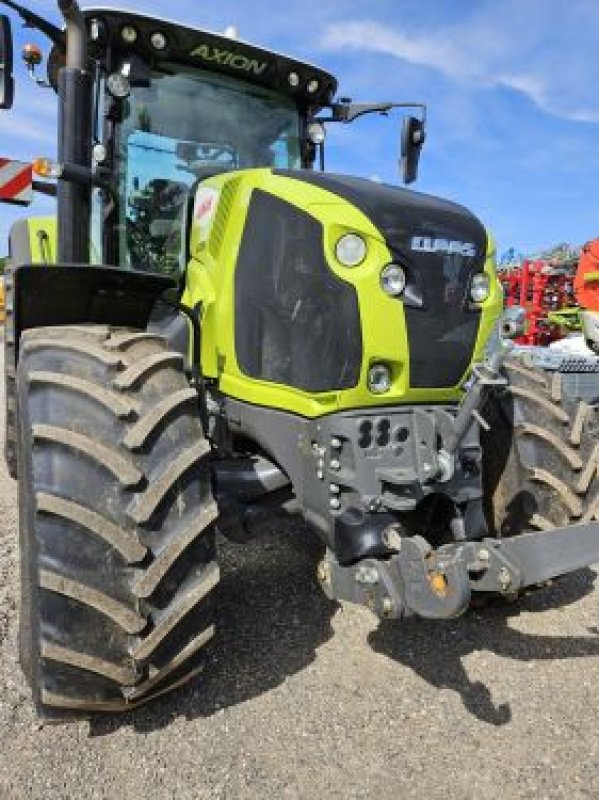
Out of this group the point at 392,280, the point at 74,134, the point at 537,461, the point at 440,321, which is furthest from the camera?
the point at 537,461

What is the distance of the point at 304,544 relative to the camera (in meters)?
4.56

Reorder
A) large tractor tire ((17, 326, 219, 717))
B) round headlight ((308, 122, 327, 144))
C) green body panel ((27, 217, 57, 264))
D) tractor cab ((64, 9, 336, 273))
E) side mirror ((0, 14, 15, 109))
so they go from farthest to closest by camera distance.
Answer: green body panel ((27, 217, 57, 264))
round headlight ((308, 122, 327, 144))
tractor cab ((64, 9, 336, 273))
side mirror ((0, 14, 15, 109))
large tractor tire ((17, 326, 219, 717))

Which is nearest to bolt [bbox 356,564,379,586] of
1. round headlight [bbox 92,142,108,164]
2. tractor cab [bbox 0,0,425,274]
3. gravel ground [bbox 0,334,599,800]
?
gravel ground [bbox 0,334,599,800]

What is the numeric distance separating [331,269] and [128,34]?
5.95 ft

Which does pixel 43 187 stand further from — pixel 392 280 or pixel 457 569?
pixel 457 569

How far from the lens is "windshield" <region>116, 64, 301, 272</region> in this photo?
3.95 m

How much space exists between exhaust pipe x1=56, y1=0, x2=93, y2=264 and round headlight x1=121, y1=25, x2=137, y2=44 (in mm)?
576

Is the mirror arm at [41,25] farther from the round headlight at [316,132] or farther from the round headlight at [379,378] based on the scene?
the round headlight at [379,378]

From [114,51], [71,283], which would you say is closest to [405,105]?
[114,51]

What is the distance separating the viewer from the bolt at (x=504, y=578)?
268 cm

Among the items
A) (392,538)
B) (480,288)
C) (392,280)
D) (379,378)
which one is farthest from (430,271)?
(392,538)

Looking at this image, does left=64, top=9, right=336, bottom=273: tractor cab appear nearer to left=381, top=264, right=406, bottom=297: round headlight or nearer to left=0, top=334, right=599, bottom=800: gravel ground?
left=381, top=264, right=406, bottom=297: round headlight

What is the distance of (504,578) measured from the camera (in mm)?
2680

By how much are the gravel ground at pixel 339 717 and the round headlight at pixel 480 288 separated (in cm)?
126
